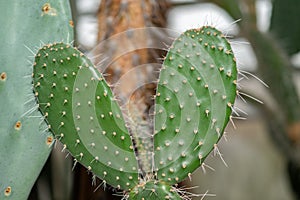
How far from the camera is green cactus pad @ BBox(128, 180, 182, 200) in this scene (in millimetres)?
854

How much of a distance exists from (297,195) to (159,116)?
1.20 metres

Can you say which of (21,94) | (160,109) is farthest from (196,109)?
(21,94)

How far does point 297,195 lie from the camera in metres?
1.96

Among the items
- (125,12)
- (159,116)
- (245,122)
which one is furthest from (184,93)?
(245,122)

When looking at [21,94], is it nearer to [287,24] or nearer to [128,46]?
[128,46]

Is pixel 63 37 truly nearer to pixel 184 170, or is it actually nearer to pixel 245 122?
pixel 184 170

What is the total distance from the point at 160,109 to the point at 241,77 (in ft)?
3.78

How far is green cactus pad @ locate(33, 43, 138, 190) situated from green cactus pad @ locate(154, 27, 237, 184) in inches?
2.3

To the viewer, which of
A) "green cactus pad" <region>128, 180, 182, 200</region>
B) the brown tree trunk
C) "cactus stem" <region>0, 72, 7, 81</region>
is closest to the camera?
"green cactus pad" <region>128, 180, 182, 200</region>

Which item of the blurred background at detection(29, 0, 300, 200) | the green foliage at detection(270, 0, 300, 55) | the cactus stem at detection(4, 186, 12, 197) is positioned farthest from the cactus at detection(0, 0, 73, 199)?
the green foliage at detection(270, 0, 300, 55)

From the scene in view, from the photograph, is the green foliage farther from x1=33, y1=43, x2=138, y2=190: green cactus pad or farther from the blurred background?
x1=33, y1=43, x2=138, y2=190: green cactus pad

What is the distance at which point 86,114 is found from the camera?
922 mm

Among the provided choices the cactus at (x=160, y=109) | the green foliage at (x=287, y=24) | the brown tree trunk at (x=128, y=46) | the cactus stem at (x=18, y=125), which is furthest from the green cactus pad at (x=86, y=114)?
the green foliage at (x=287, y=24)

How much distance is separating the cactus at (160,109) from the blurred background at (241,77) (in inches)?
3.7
